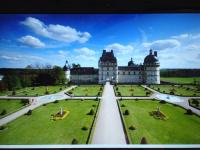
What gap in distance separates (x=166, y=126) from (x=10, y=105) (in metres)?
5.33

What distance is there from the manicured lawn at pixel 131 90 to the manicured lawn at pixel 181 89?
0.61 metres

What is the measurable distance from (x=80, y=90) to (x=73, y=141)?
325cm

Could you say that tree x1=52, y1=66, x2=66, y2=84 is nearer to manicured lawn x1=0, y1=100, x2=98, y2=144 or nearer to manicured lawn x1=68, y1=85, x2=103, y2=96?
manicured lawn x1=68, y1=85, x2=103, y2=96

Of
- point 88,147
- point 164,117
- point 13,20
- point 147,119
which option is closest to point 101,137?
point 88,147

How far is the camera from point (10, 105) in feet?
20.9

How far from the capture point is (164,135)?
5.20 metres

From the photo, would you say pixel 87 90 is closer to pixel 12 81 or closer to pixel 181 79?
pixel 12 81

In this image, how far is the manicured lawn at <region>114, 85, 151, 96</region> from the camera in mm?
7570

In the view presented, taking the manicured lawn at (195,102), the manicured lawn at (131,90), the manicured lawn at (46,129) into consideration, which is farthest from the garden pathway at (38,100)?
the manicured lawn at (195,102)

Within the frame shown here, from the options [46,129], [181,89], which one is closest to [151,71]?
[181,89]

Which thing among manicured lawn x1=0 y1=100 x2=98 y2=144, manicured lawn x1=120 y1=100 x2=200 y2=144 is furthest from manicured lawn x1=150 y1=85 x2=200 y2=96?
manicured lawn x1=0 y1=100 x2=98 y2=144

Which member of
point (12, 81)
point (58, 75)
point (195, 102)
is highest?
Result: point (58, 75)

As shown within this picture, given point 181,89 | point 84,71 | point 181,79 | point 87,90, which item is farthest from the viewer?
point 87,90

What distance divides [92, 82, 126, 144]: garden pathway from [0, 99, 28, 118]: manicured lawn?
3.02m
